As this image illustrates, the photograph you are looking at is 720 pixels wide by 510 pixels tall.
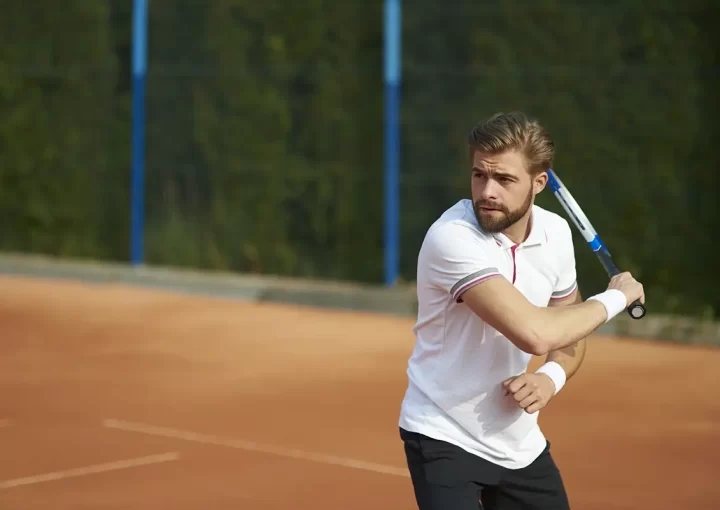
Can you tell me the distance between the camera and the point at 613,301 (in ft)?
14.6

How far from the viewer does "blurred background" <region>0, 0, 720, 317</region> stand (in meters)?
12.3

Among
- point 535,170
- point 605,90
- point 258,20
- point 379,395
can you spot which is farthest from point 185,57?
point 535,170

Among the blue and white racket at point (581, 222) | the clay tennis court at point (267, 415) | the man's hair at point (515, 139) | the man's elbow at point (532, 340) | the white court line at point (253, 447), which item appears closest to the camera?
the man's elbow at point (532, 340)

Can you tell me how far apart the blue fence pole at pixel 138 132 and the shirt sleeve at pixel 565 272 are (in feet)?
37.6

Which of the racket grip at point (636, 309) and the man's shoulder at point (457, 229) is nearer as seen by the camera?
the man's shoulder at point (457, 229)

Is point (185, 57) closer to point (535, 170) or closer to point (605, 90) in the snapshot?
point (605, 90)

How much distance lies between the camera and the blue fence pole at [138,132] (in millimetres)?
15672

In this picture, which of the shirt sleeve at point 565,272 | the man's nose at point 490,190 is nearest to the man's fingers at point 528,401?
the shirt sleeve at point 565,272

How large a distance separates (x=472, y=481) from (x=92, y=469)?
11.1 ft

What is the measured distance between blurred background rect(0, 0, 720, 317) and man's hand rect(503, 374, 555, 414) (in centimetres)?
798

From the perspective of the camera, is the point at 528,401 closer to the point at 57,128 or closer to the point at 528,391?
the point at 528,391

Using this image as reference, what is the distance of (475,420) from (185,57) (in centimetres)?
1145

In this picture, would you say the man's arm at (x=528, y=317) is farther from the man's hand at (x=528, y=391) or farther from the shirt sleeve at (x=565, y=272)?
the shirt sleeve at (x=565, y=272)

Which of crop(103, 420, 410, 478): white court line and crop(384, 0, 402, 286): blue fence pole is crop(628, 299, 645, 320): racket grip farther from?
crop(384, 0, 402, 286): blue fence pole
